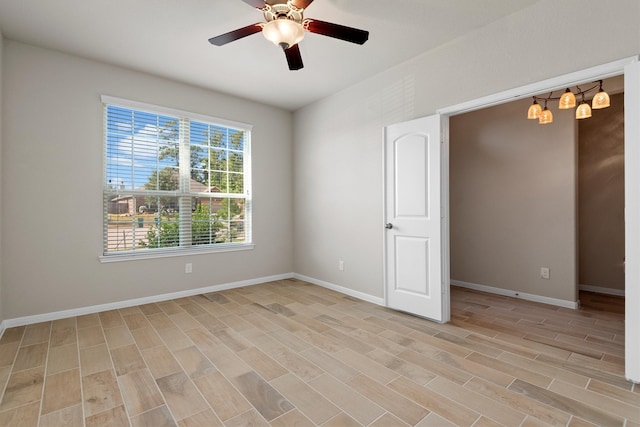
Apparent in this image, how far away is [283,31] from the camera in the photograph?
2.07m

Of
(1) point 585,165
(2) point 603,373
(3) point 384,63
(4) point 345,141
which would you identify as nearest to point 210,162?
(4) point 345,141

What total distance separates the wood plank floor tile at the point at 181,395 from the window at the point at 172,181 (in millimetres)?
2100

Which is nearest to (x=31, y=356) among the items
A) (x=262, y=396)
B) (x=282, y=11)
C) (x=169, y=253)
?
(x=169, y=253)

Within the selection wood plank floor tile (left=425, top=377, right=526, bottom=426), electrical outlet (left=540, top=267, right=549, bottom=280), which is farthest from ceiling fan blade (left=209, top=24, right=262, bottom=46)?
electrical outlet (left=540, top=267, right=549, bottom=280)

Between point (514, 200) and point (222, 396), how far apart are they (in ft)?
13.3

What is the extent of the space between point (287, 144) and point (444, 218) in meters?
2.95

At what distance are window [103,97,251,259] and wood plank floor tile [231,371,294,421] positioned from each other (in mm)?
2417

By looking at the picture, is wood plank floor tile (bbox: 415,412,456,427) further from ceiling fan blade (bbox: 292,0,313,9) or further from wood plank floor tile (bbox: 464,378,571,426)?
ceiling fan blade (bbox: 292,0,313,9)

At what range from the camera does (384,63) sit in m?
3.47

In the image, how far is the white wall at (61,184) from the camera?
9.87ft

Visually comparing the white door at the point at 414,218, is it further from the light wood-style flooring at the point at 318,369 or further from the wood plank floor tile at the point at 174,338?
the wood plank floor tile at the point at 174,338

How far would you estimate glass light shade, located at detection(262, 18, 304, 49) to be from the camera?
6.75 feet

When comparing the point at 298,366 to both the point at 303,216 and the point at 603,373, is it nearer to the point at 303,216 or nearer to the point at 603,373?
the point at 603,373

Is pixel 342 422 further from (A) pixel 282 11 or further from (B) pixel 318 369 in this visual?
(A) pixel 282 11
